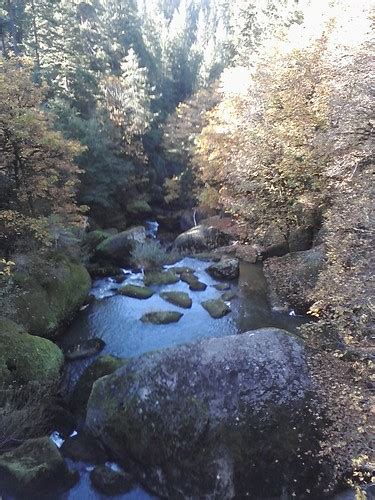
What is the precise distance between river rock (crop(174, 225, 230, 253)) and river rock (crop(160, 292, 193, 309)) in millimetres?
7064

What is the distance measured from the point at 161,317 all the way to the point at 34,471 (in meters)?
8.01

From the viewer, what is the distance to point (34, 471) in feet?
28.8

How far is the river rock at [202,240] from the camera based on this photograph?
82.6 ft

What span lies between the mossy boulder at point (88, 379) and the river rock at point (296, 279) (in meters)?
7.28

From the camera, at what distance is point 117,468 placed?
9.45 meters

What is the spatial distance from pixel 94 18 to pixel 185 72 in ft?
46.3

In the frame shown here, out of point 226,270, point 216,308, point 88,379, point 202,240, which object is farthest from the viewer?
point 202,240

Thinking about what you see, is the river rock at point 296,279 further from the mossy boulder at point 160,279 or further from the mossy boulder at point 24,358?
the mossy boulder at point 24,358

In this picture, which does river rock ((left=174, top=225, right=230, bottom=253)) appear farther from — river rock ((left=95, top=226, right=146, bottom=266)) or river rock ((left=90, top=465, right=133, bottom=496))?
river rock ((left=90, top=465, right=133, bottom=496))

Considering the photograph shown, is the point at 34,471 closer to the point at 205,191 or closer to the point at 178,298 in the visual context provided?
the point at 178,298

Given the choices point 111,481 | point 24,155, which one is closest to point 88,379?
point 111,481

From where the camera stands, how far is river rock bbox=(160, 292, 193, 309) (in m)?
17.4

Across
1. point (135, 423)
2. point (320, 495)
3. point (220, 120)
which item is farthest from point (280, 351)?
point (220, 120)

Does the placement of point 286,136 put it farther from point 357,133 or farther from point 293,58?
point 357,133
